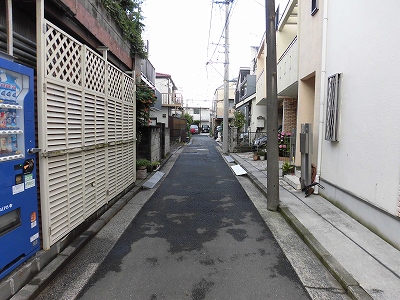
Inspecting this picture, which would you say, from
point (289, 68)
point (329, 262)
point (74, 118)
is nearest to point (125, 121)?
point (74, 118)

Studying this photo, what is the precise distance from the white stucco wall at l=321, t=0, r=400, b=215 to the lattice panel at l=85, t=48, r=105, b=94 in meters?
4.73

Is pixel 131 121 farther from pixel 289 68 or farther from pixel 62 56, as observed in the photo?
pixel 289 68

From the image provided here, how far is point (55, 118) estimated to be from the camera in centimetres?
358

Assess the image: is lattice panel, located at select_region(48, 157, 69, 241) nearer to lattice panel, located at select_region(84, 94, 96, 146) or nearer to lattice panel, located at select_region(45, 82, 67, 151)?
lattice panel, located at select_region(45, 82, 67, 151)

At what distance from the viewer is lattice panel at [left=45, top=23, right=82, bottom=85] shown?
3.48 meters

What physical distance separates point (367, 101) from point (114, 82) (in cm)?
502

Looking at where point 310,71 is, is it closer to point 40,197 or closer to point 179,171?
point 179,171

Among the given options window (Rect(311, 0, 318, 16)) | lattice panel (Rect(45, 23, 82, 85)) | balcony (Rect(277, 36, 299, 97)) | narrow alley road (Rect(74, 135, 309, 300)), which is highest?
window (Rect(311, 0, 318, 16))

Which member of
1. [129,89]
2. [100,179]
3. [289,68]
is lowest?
→ [100,179]

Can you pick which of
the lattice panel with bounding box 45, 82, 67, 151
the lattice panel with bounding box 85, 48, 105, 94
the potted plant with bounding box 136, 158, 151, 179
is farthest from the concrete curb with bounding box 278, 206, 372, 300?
A: the potted plant with bounding box 136, 158, 151, 179

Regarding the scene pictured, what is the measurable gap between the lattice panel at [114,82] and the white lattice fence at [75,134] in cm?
2

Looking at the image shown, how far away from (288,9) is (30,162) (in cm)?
1076

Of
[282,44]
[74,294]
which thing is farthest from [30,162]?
[282,44]

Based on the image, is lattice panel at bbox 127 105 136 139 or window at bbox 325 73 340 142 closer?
window at bbox 325 73 340 142
